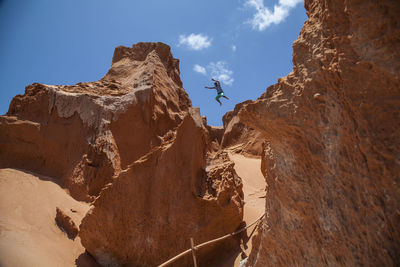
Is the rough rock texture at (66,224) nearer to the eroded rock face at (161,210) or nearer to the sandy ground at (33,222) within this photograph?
the sandy ground at (33,222)

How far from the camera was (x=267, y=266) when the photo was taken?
2342 millimetres

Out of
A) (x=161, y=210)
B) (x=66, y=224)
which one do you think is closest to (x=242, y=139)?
(x=66, y=224)

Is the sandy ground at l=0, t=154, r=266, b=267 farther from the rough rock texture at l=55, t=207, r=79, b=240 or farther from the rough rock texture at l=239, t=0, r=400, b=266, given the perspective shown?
the rough rock texture at l=239, t=0, r=400, b=266

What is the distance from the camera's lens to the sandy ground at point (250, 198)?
14.6 feet

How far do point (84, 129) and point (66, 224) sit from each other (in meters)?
3.45

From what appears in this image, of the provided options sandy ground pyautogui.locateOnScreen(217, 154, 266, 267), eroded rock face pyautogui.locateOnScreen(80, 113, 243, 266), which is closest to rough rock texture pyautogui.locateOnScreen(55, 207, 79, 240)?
eroded rock face pyautogui.locateOnScreen(80, 113, 243, 266)

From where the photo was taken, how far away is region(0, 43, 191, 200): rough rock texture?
25.1ft

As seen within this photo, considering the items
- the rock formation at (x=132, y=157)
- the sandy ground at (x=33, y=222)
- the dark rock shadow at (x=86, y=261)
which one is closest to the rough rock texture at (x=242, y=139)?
the rock formation at (x=132, y=157)

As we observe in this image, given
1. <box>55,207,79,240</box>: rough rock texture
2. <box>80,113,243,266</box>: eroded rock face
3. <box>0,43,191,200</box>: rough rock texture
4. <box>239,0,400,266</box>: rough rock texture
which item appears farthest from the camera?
<box>0,43,191,200</box>: rough rock texture

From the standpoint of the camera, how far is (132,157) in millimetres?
8227

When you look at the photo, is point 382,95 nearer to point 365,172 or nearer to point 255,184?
point 365,172

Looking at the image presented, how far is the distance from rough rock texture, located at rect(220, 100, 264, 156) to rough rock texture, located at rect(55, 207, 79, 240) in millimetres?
12471

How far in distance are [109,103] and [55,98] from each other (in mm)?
1875

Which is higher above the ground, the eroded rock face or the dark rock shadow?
the eroded rock face
